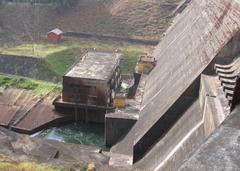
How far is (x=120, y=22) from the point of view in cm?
4547

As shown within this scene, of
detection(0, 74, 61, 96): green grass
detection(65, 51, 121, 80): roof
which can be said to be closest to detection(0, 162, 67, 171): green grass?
detection(65, 51, 121, 80): roof

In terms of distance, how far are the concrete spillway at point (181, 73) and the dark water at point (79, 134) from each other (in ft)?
13.0

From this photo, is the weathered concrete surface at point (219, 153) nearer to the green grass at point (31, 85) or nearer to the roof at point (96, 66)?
the roof at point (96, 66)

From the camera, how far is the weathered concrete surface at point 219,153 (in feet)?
9.21

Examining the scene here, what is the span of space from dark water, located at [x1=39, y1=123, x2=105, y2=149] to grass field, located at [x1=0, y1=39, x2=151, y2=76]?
1078 centimetres

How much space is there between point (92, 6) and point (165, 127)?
36.0 meters

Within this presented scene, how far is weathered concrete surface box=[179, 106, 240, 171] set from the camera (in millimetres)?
2809

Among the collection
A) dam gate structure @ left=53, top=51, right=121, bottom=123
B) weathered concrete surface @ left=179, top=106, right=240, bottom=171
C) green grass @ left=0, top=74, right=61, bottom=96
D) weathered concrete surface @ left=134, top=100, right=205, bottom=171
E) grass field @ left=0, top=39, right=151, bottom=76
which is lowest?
grass field @ left=0, top=39, right=151, bottom=76

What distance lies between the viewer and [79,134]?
2408 cm

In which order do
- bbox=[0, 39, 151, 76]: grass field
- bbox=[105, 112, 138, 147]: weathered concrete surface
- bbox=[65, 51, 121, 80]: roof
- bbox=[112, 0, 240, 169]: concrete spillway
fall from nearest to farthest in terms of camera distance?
bbox=[112, 0, 240, 169]: concrete spillway
bbox=[105, 112, 138, 147]: weathered concrete surface
bbox=[65, 51, 121, 80]: roof
bbox=[0, 39, 151, 76]: grass field

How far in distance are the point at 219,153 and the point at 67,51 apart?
119ft

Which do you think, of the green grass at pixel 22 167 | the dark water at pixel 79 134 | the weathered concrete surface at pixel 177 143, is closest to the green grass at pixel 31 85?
the dark water at pixel 79 134

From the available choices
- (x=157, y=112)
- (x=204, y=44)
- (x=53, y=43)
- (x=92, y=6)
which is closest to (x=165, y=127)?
(x=157, y=112)

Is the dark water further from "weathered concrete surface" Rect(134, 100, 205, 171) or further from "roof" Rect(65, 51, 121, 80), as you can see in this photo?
"weathered concrete surface" Rect(134, 100, 205, 171)
